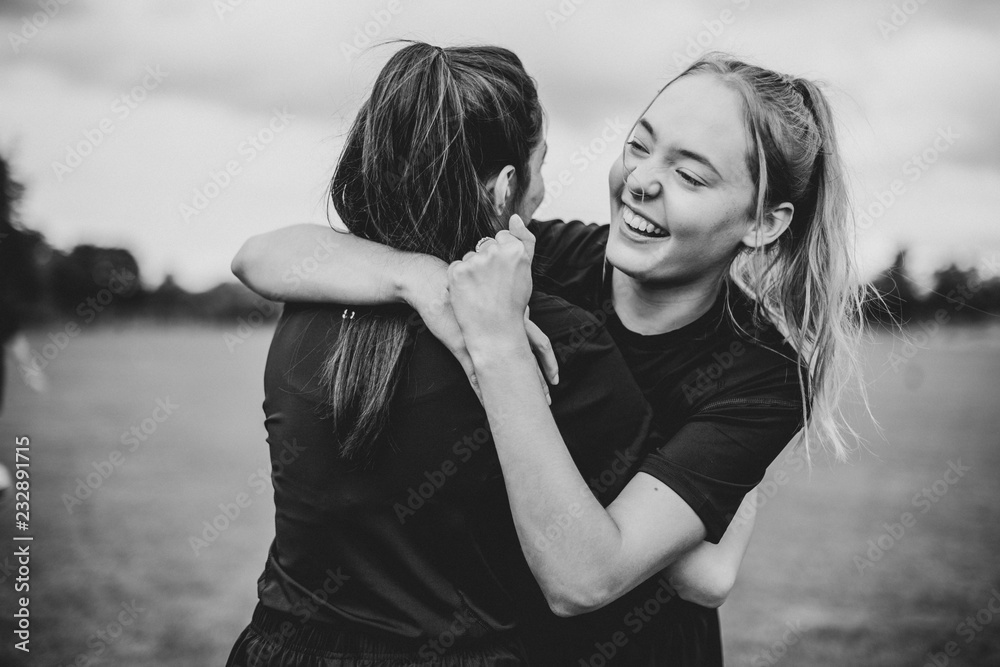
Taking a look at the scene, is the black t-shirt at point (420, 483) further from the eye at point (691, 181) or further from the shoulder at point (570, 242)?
the shoulder at point (570, 242)

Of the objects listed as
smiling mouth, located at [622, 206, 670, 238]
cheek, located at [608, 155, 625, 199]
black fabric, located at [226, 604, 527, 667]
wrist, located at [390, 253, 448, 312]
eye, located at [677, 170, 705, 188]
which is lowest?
black fabric, located at [226, 604, 527, 667]

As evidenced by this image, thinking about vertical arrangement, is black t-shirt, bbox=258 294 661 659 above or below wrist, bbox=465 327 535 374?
below

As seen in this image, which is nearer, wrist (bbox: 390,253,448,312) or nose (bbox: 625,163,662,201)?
wrist (bbox: 390,253,448,312)

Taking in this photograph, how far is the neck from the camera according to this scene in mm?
2303

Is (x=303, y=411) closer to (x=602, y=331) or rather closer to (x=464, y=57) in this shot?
(x=602, y=331)

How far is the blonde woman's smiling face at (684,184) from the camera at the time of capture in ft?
6.88

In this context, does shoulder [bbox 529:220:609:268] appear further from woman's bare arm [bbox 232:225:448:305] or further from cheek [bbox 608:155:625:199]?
woman's bare arm [bbox 232:225:448:305]

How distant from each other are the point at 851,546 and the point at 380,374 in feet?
31.4

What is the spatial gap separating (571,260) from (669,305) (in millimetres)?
451

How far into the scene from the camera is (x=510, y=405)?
1.50m

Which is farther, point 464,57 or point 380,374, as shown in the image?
point 464,57

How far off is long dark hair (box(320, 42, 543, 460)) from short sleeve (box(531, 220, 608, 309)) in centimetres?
72

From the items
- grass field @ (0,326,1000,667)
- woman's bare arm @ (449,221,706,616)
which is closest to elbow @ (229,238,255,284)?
woman's bare arm @ (449,221,706,616)

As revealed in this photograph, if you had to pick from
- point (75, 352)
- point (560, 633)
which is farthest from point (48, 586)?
point (75, 352)
